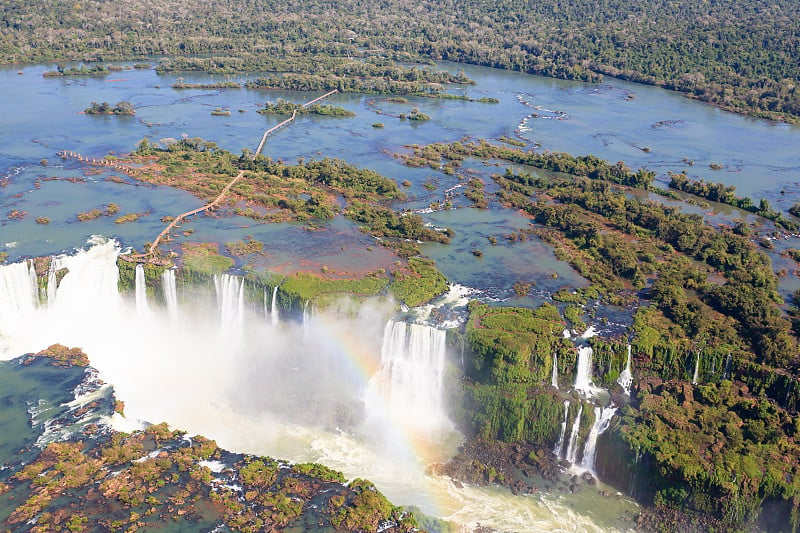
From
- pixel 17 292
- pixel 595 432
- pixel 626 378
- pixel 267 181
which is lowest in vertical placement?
pixel 595 432

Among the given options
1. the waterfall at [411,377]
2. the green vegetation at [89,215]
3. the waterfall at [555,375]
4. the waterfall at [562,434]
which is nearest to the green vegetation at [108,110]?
the green vegetation at [89,215]

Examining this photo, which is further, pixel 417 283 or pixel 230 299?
pixel 417 283

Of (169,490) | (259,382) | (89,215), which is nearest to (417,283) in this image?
(259,382)

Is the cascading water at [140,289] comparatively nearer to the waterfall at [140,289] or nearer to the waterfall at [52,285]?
the waterfall at [140,289]

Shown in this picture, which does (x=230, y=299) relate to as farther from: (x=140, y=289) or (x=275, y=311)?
(x=140, y=289)

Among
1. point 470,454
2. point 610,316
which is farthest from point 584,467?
point 610,316

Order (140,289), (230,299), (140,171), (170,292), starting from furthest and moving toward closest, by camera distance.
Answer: (140,171) → (140,289) → (170,292) → (230,299)
